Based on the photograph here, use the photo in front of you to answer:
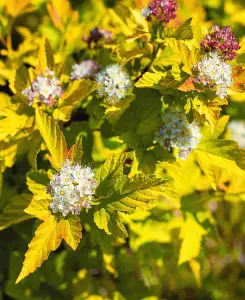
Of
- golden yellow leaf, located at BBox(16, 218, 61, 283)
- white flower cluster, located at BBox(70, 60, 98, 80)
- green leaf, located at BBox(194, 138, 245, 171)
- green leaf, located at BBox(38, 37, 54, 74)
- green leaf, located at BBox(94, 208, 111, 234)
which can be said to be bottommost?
green leaf, located at BBox(194, 138, 245, 171)

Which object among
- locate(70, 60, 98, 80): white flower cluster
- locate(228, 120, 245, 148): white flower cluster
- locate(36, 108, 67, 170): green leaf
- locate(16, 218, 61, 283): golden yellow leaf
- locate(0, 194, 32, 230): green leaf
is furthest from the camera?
locate(228, 120, 245, 148): white flower cluster

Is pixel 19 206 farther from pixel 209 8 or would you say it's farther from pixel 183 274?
pixel 209 8


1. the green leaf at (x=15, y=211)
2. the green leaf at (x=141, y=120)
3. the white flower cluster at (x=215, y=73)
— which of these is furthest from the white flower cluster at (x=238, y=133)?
the green leaf at (x=15, y=211)

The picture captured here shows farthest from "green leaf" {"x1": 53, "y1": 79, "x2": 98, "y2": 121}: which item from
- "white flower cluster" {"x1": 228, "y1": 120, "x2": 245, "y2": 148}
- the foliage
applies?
"white flower cluster" {"x1": 228, "y1": 120, "x2": 245, "y2": 148}

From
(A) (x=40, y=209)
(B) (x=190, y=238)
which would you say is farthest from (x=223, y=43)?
(B) (x=190, y=238)

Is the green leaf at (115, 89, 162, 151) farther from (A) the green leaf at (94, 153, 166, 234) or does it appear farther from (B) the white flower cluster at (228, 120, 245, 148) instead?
(B) the white flower cluster at (228, 120, 245, 148)
